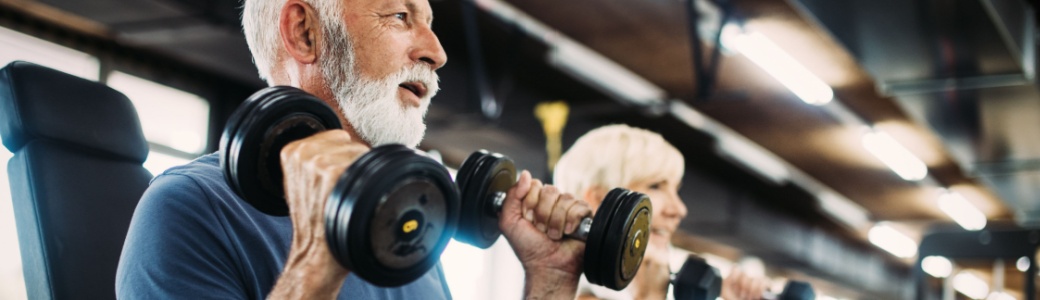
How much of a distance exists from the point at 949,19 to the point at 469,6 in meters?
2.40

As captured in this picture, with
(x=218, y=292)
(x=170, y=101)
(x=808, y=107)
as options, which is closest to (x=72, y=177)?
(x=218, y=292)

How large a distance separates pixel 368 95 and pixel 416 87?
8cm

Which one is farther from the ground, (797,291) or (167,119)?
(167,119)

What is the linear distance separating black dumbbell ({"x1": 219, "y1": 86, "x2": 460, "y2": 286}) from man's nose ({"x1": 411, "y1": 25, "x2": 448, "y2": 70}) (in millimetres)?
417

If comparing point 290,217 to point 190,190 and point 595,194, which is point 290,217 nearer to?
point 190,190

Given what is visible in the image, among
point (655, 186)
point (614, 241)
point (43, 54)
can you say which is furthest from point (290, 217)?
point (43, 54)

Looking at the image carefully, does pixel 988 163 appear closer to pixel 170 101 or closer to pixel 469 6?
pixel 469 6

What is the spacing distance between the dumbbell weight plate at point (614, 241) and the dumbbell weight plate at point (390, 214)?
18.8 inches

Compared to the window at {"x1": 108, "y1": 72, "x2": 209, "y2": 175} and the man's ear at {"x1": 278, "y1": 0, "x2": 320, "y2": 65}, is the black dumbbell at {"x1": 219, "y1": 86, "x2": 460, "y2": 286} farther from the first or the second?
the window at {"x1": 108, "y1": 72, "x2": 209, "y2": 175}

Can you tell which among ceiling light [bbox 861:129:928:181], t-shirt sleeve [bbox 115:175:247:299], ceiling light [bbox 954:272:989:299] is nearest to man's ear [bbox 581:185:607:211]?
t-shirt sleeve [bbox 115:175:247:299]

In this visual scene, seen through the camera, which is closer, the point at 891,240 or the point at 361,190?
the point at 361,190

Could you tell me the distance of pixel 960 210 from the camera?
11.3 m

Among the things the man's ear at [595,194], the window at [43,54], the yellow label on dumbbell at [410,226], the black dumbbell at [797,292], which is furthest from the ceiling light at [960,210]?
the yellow label on dumbbell at [410,226]

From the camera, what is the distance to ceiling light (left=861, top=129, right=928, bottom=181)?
819 centimetres
